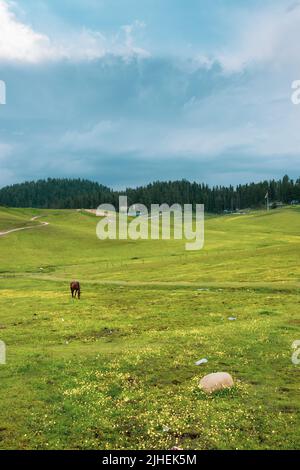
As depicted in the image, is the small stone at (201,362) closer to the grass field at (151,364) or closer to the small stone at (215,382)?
the grass field at (151,364)

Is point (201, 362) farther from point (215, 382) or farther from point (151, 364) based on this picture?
point (215, 382)

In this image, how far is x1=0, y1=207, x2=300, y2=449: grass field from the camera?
15.5m

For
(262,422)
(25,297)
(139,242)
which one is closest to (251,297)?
(25,297)

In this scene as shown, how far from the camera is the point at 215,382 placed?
19.0 m

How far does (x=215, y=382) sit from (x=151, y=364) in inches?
174

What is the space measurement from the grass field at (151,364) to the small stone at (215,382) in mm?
363

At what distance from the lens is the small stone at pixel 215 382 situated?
18.9 m

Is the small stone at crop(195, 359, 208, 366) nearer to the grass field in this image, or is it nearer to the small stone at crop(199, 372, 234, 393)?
the grass field

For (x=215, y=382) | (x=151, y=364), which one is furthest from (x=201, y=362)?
(x=215, y=382)

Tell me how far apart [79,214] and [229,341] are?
17373 centimetres

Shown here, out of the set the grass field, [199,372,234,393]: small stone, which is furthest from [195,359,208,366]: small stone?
[199,372,234,393]: small stone

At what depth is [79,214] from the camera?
19562cm

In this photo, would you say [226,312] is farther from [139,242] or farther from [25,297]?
[139,242]

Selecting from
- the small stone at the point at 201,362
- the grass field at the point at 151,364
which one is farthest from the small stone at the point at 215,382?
the small stone at the point at 201,362
